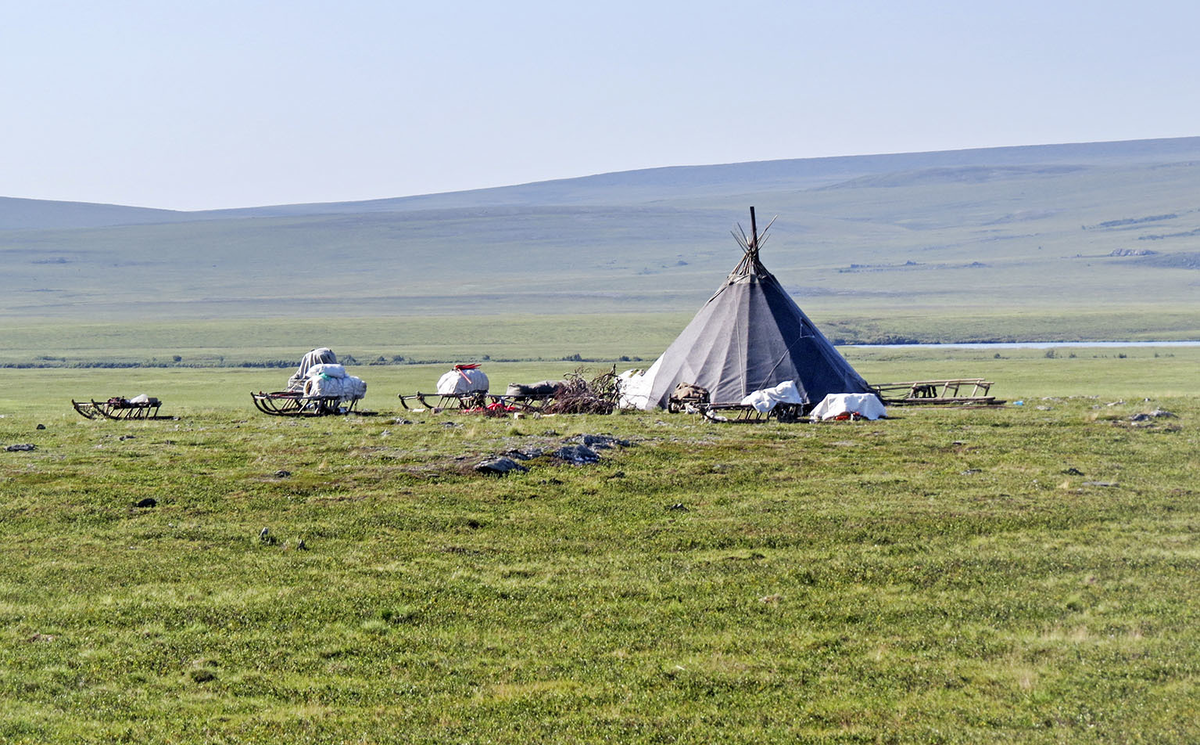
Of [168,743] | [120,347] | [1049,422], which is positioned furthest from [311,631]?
[120,347]

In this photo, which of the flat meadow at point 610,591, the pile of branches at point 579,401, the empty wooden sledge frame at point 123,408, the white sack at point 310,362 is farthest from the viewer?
the white sack at point 310,362

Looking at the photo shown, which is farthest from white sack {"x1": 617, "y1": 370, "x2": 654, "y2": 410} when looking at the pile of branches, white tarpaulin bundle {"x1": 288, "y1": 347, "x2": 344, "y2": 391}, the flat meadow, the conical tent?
white tarpaulin bundle {"x1": 288, "y1": 347, "x2": 344, "y2": 391}

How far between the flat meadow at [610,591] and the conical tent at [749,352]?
986cm

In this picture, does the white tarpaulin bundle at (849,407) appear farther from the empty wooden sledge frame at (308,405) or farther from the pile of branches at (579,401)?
the empty wooden sledge frame at (308,405)

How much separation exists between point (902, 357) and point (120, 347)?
9475 centimetres

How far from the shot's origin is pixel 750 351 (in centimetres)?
4528

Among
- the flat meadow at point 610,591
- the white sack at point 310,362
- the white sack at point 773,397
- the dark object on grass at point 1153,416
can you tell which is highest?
the white sack at point 310,362

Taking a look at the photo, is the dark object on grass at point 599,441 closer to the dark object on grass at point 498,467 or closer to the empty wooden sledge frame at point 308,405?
the dark object on grass at point 498,467

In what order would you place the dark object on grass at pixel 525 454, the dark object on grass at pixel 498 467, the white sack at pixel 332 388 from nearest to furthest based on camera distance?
the dark object on grass at pixel 498 467 → the dark object on grass at pixel 525 454 → the white sack at pixel 332 388

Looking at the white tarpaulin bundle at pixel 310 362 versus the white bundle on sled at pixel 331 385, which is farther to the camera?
the white tarpaulin bundle at pixel 310 362

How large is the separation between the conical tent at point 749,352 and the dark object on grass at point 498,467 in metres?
17.1

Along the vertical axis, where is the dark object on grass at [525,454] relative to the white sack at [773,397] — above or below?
below

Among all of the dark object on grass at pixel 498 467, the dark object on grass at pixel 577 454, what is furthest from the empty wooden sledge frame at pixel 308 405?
the dark object on grass at pixel 498 467

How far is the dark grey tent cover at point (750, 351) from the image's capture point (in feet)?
146
